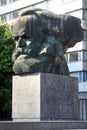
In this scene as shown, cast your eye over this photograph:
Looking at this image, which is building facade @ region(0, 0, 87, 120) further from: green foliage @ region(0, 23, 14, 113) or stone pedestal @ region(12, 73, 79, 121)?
stone pedestal @ region(12, 73, 79, 121)

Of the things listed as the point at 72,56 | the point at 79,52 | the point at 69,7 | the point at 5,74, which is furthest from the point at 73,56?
the point at 5,74

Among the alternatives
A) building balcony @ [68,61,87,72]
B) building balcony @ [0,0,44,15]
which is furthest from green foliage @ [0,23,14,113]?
building balcony @ [0,0,44,15]

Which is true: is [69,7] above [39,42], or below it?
above

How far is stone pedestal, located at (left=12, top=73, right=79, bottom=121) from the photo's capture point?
20.5 metres

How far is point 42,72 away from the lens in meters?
21.0

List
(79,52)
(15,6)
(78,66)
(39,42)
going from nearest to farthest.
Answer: (39,42)
(78,66)
(79,52)
(15,6)

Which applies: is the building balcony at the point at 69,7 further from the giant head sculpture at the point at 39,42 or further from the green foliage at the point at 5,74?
the giant head sculpture at the point at 39,42

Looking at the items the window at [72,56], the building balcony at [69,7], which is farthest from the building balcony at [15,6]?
the window at [72,56]

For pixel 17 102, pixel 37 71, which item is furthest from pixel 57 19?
pixel 17 102

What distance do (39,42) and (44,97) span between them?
271 centimetres

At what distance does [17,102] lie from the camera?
21.3 m

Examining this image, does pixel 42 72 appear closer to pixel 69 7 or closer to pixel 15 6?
pixel 69 7

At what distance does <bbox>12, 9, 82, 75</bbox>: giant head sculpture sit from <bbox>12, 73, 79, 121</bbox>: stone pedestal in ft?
1.57

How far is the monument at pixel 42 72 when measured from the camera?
2061 cm
